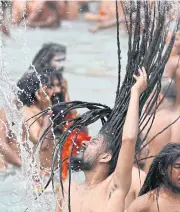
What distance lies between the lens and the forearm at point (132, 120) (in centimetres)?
505

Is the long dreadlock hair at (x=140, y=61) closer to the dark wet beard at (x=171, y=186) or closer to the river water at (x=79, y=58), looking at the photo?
the dark wet beard at (x=171, y=186)

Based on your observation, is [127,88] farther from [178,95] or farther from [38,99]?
[38,99]

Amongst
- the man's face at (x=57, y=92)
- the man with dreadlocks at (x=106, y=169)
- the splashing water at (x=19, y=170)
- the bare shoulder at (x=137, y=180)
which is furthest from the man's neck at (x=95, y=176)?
the man's face at (x=57, y=92)

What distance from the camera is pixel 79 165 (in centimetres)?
539

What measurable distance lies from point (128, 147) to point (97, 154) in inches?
13.1

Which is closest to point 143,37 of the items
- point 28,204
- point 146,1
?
point 146,1

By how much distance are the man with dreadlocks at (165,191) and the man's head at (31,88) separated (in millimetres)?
2319

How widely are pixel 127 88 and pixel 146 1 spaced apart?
1.54 ft

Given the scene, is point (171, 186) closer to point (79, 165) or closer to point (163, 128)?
point (79, 165)

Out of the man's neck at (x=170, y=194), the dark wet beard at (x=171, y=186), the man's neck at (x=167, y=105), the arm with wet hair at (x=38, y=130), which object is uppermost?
the dark wet beard at (x=171, y=186)

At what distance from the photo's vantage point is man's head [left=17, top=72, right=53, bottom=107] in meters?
7.63

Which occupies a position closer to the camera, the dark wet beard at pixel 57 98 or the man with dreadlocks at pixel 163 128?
the man with dreadlocks at pixel 163 128

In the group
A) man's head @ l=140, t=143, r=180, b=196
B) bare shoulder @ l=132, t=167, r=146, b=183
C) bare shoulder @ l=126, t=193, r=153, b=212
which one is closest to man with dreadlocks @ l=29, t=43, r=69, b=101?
bare shoulder @ l=132, t=167, r=146, b=183

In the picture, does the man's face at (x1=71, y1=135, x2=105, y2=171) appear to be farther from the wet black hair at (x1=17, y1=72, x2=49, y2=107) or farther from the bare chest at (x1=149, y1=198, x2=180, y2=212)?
the wet black hair at (x1=17, y1=72, x2=49, y2=107)
